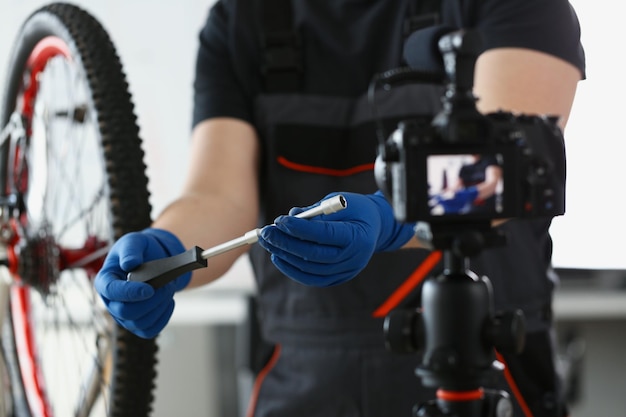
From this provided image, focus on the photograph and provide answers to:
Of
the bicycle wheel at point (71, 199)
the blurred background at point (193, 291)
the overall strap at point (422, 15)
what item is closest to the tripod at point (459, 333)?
the bicycle wheel at point (71, 199)

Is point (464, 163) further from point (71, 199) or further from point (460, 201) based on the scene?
point (71, 199)

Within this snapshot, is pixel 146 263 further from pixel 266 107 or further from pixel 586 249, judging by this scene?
pixel 586 249

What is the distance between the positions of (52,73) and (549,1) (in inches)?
20.2

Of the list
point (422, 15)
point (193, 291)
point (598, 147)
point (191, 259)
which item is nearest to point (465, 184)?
point (191, 259)

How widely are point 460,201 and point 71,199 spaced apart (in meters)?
0.52

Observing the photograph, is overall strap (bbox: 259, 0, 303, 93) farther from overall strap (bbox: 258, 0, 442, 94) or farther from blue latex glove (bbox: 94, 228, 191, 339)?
blue latex glove (bbox: 94, 228, 191, 339)

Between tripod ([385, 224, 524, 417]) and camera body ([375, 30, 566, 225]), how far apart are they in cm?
2

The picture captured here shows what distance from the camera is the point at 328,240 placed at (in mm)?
496

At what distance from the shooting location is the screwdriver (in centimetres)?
43

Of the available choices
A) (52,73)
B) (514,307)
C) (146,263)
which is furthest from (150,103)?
(146,263)

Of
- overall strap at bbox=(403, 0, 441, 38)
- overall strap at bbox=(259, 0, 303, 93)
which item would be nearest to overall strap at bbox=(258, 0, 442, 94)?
overall strap at bbox=(259, 0, 303, 93)

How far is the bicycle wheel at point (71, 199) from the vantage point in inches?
26.8

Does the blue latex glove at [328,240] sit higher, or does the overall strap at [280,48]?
the overall strap at [280,48]

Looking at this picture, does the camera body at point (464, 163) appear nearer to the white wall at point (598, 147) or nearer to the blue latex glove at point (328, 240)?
the blue latex glove at point (328, 240)
